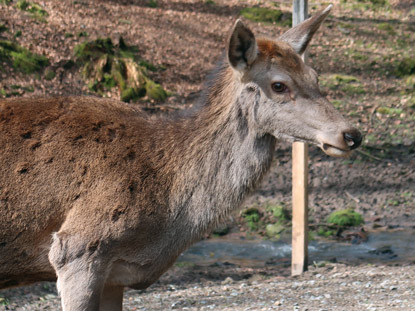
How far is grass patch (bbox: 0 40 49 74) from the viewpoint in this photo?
14719 millimetres

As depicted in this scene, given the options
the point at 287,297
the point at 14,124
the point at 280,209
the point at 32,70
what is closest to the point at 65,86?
the point at 32,70

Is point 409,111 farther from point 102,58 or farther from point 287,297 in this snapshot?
point 287,297

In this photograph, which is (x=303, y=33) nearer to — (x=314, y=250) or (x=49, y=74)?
(x=314, y=250)

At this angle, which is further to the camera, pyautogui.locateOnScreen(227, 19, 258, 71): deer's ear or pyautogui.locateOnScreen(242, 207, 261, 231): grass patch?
pyautogui.locateOnScreen(242, 207, 261, 231): grass patch

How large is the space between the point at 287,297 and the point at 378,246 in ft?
10.2

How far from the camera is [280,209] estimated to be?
1198 centimetres

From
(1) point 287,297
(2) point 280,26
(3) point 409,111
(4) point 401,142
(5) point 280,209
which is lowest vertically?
(1) point 287,297

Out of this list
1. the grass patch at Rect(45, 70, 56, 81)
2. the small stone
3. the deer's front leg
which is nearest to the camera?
the deer's front leg

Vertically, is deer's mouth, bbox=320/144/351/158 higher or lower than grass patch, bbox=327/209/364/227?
higher

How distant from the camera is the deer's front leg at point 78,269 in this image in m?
5.18

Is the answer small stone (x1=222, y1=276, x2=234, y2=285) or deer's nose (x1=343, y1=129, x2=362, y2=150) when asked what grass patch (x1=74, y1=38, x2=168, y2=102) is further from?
deer's nose (x1=343, y1=129, x2=362, y2=150)

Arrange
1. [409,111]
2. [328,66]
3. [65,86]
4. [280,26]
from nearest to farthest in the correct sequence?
[65,86] → [409,111] → [328,66] → [280,26]

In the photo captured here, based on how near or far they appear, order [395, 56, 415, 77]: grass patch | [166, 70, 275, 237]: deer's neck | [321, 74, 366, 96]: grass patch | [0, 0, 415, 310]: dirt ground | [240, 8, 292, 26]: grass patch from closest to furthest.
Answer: [166, 70, 275, 237]: deer's neck, [0, 0, 415, 310]: dirt ground, [321, 74, 366, 96]: grass patch, [395, 56, 415, 77]: grass patch, [240, 8, 292, 26]: grass patch

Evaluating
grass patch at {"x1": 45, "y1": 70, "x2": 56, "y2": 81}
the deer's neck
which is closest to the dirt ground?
grass patch at {"x1": 45, "y1": 70, "x2": 56, "y2": 81}
